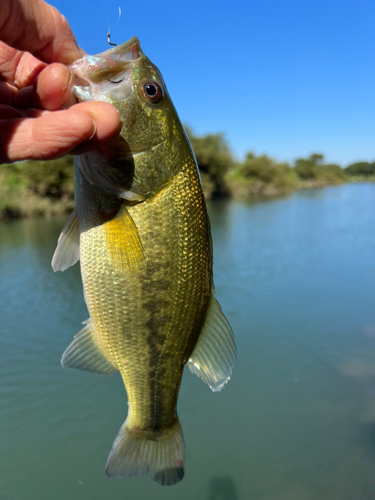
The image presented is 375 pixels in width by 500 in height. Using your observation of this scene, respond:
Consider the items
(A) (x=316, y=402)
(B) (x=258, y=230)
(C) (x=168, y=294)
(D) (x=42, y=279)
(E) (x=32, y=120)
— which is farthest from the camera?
(B) (x=258, y=230)

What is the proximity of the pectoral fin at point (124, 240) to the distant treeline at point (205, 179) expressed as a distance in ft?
73.5

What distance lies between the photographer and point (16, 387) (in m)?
5.19

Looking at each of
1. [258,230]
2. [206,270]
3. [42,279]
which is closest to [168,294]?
[206,270]

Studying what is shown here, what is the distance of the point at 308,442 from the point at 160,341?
327 centimetres

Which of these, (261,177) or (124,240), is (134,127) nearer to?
(124,240)

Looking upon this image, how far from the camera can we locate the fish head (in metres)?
1.66

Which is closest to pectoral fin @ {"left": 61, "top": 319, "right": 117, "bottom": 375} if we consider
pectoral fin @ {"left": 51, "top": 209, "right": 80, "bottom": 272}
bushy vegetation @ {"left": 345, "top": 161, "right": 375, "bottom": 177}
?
pectoral fin @ {"left": 51, "top": 209, "right": 80, "bottom": 272}

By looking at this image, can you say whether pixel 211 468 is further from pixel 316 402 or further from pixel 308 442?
pixel 316 402

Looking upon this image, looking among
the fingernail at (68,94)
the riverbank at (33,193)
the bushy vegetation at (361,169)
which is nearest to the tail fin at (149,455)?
the fingernail at (68,94)

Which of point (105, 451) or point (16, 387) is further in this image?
point (16, 387)

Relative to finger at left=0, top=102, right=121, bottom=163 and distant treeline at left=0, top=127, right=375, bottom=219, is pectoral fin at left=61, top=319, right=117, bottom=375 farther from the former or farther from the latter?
distant treeline at left=0, top=127, right=375, bottom=219

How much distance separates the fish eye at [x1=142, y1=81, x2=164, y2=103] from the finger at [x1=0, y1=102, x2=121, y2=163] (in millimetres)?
350

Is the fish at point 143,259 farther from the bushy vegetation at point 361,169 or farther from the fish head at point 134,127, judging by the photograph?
the bushy vegetation at point 361,169

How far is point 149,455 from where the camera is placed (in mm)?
2012
